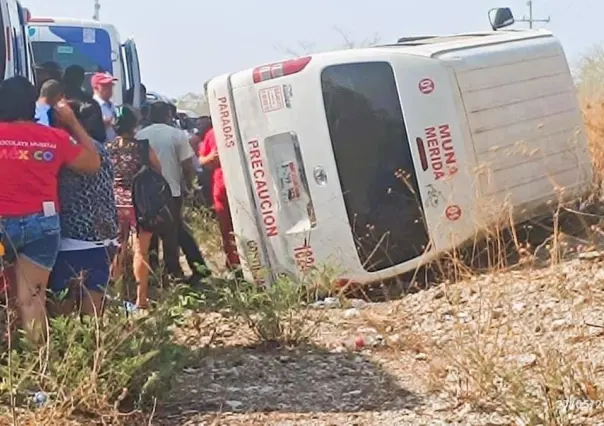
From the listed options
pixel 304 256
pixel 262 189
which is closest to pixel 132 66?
pixel 262 189

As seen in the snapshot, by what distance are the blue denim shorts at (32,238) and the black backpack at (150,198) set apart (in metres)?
2.00

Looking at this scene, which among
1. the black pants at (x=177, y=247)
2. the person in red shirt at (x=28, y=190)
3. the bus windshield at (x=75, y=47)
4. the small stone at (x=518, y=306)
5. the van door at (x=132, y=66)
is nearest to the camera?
the person in red shirt at (x=28, y=190)

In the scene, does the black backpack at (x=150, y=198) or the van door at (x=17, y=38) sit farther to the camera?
the van door at (x=17, y=38)

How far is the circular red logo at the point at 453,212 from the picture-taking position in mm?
6988

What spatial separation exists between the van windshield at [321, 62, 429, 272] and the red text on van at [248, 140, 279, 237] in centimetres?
51

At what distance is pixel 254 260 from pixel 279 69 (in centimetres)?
130

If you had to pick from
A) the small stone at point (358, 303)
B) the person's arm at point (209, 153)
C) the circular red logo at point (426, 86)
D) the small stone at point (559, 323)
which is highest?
the circular red logo at point (426, 86)

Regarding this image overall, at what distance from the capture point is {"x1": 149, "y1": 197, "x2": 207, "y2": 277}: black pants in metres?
7.88

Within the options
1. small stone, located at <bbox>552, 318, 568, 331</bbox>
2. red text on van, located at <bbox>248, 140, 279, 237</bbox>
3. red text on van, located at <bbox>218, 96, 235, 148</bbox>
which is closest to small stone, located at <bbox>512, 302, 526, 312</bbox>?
small stone, located at <bbox>552, 318, 568, 331</bbox>

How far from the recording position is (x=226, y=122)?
24.8ft

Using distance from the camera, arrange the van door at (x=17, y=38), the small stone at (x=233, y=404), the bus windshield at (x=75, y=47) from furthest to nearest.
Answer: the bus windshield at (x=75, y=47)
the van door at (x=17, y=38)
the small stone at (x=233, y=404)

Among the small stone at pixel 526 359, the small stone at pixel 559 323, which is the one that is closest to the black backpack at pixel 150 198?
the small stone at pixel 559 323

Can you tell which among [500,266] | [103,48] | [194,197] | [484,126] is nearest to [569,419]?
[500,266]

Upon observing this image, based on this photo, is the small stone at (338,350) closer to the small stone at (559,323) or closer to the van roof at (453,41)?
the small stone at (559,323)
